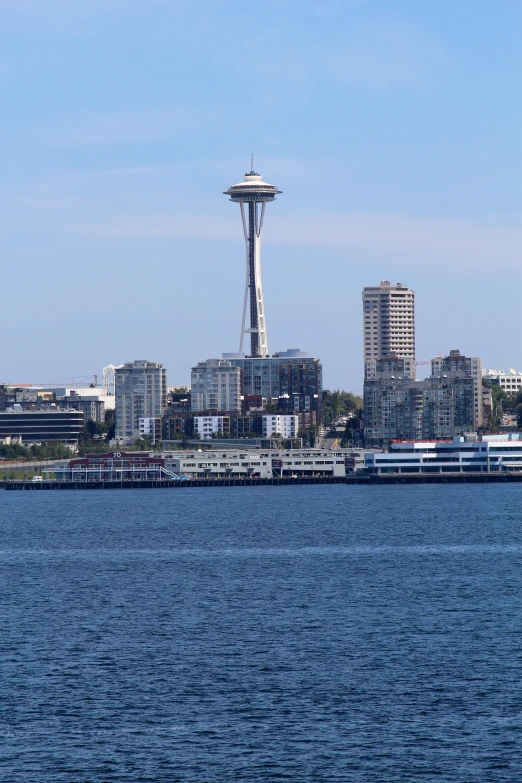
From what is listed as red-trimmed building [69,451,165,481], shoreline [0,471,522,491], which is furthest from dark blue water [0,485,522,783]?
red-trimmed building [69,451,165,481]

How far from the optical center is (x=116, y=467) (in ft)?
574

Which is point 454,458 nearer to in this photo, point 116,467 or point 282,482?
point 282,482

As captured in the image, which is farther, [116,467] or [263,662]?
[116,467]

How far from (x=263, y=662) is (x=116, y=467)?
13670cm

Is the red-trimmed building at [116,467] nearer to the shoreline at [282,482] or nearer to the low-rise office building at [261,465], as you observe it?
the shoreline at [282,482]

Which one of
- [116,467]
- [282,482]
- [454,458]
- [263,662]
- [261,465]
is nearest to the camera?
[263,662]

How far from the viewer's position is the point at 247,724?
1283 inches

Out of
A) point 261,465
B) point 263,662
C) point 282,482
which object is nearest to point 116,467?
point 261,465

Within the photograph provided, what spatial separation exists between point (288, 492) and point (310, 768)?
12545 centimetres

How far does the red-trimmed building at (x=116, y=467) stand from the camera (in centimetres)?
Answer: 17400

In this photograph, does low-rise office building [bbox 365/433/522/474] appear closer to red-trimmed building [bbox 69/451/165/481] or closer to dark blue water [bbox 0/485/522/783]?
red-trimmed building [bbox 69/451/165/481]

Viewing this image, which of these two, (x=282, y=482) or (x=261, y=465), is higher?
(x=261, y=465)

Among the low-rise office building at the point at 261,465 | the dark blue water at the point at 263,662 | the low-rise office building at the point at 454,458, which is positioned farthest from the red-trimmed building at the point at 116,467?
the dark blue water at the point at 263,662

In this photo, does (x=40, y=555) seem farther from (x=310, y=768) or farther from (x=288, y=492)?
(x=288, y=492)
